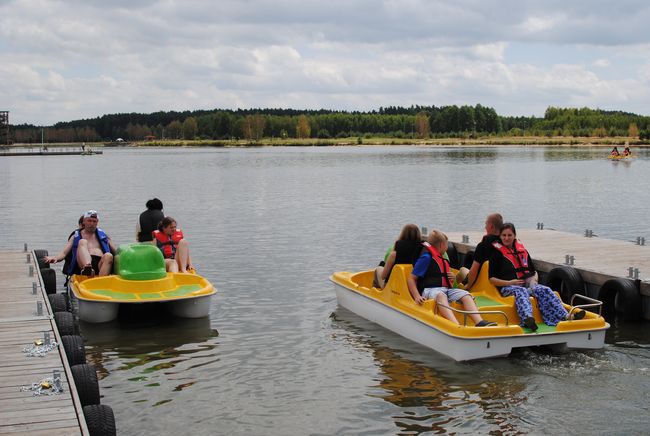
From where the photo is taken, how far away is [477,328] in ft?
38.6

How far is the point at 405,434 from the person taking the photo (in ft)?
32.3

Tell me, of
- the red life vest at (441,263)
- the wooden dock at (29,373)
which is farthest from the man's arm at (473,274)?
the wooden dock at (29,373)

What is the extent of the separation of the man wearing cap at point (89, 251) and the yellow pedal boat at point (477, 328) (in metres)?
5.01

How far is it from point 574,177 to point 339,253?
146ft

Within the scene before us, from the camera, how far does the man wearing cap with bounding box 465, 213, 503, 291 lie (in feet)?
43.7

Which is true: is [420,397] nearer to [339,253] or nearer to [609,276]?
[609,276]

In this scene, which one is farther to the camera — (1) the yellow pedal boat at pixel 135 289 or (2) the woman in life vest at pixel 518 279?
(1) the yellow pedal boat at pixel 135 289

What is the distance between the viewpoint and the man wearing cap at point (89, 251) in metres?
15.4

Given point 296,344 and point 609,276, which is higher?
point 609,276

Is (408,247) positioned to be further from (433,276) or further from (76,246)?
(76,246)

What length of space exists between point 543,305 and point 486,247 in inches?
53.1

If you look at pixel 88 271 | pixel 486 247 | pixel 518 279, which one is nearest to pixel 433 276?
pixel 486 247

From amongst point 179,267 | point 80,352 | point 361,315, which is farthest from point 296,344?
point 80,352

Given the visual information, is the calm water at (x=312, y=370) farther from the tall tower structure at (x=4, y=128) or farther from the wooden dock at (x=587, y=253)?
the tall tower structure at (x=4, y=128)
